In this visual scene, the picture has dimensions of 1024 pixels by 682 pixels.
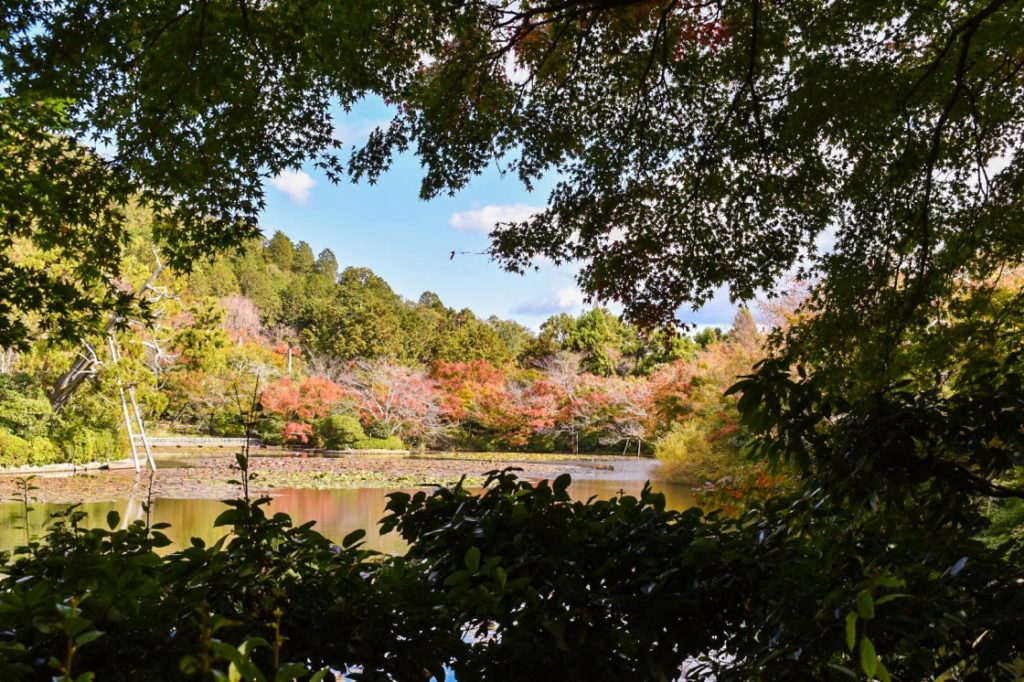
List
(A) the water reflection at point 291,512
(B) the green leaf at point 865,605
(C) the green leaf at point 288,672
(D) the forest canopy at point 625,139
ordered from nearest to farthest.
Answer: (C) the green leaf at point 288,672
(B) the green leaf at point 865,605
(D) the forest canopy at point 625,139
(A) the water reflection at point 291,512

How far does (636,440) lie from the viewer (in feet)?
52.2

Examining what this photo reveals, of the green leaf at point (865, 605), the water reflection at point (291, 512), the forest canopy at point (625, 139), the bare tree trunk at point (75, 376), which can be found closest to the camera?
the green leaf at point (865, 605)

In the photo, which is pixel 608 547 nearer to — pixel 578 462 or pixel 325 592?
pixel 325 592

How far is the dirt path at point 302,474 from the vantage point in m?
8.42

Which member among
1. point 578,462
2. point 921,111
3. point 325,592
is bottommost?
point 578,462

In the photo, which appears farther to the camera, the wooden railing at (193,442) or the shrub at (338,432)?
the shrub at (338,432)

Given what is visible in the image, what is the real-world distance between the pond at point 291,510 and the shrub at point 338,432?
516 centimetres

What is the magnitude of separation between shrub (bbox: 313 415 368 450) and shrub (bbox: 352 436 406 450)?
0.10 metres

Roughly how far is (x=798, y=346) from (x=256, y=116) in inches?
93.9

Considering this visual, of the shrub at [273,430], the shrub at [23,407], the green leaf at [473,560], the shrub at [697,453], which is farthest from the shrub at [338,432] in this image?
Result: the green leaf at [473,560]

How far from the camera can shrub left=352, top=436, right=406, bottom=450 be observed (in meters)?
14.9

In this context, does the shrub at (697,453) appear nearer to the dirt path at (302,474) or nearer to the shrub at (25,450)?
the dirt path at (302,474)

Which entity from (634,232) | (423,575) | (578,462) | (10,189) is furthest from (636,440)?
(423,575)

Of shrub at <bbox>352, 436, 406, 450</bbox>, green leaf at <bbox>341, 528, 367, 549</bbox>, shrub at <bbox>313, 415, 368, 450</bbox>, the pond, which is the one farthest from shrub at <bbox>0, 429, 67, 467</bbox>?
green leaf at <bbox>341, 528, 367, 549</bbox>
